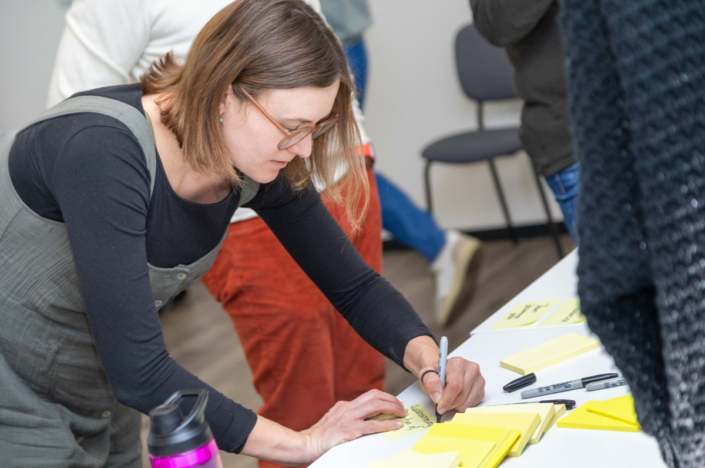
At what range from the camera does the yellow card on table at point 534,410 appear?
2.87ft

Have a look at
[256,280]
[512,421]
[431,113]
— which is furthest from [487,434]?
[431,113]

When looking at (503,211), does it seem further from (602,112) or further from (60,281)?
(602,112)

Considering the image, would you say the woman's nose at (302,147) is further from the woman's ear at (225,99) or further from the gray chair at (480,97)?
the gray chair at (480,97)

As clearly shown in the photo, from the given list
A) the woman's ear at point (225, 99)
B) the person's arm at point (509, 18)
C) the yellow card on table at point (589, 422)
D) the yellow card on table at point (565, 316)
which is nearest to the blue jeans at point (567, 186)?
the person's arm at point (509, 18)

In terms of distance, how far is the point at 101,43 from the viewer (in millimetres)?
1473

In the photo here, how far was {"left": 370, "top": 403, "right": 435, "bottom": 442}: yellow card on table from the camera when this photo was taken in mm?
971

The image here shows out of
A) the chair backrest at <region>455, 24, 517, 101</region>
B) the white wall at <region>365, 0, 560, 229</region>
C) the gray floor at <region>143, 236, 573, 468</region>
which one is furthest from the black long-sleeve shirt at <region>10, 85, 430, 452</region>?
the white wall at <region>365, 0, 560, 229</region>

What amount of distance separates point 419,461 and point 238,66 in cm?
60

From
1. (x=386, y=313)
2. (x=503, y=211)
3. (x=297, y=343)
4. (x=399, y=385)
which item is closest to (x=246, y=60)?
(x=386, y=313)

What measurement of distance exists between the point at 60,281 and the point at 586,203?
2.74ft

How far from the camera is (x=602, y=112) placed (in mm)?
454

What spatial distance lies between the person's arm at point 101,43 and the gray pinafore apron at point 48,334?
1.55ft

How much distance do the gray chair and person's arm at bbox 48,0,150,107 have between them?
6.99 feet

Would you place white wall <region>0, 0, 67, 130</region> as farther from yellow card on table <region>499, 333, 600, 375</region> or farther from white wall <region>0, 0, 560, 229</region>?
yellow card on table <region>499, 333, 600, 375</region>
